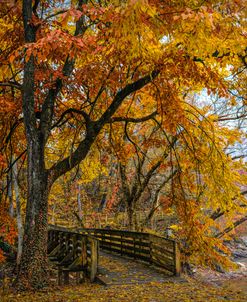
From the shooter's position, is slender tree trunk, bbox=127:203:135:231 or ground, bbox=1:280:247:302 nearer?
ground, bbox=1:280:247:302

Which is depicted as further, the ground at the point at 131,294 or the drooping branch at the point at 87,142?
the drooping branch at the point at 87,142

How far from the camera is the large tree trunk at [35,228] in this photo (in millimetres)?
8414

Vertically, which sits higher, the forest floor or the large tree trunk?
the large tree trunk

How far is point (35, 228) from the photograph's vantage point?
863cm

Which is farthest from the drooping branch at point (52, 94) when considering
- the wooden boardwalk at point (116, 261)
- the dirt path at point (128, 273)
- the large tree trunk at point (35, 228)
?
the dirt path at point (128, 273)

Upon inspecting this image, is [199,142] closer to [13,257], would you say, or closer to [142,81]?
[142,81]

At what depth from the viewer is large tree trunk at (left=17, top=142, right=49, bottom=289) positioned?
8.41 meters

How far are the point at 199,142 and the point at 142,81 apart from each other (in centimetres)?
402

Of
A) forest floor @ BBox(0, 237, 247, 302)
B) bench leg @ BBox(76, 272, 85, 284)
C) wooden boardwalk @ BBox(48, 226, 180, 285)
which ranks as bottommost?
bench leg @ BBox(76, 272, 85, 284)

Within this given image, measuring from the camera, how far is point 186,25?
5.91 meters

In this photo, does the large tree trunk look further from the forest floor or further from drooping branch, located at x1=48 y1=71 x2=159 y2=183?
drooping branch, located at x1=48 y1=71 x2=159 y2=183

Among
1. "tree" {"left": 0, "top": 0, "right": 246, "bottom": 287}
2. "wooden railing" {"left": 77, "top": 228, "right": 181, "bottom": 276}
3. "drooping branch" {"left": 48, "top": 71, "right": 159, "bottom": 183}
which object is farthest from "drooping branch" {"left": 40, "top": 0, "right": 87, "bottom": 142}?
"wooden railing" {"left": 77, "top": 228, "right": 181, "bottom": 276}

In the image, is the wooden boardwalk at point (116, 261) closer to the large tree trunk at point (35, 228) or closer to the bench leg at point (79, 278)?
the bench leg at point (79, 278)

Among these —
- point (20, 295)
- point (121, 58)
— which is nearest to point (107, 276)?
point (20, 295)
